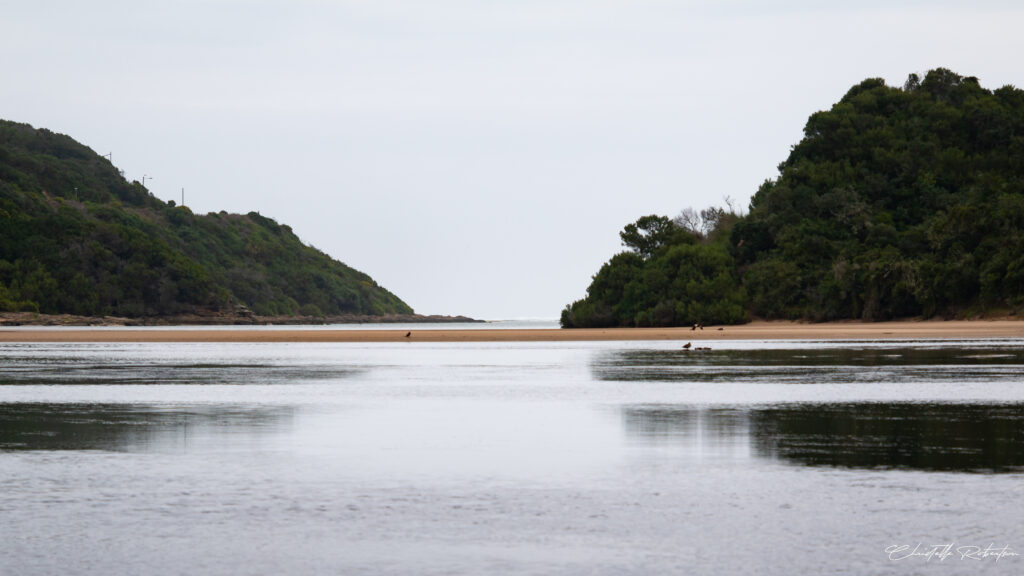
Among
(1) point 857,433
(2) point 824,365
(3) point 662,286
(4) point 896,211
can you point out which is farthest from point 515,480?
(4) point 896,211

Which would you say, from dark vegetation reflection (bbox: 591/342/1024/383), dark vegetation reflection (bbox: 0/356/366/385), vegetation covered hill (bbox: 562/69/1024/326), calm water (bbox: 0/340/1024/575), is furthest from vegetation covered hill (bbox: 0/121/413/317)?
calm water (bbox: 0/340/1024/575)

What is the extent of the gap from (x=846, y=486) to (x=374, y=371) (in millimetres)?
22366

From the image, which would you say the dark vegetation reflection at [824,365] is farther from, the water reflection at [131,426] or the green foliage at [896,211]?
the green foliage at [896,211]

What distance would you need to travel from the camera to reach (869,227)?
275ft

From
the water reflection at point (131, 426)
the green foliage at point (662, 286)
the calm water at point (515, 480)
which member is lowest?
the calm water at point (515, 480)

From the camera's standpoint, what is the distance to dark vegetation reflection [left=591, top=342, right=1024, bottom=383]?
25.9 metres

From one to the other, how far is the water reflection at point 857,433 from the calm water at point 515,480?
7 cm

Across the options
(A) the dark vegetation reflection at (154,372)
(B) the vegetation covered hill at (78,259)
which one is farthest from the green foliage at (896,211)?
(B) the vegetation covered hill at (78,259)

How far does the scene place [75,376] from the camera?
2842cm

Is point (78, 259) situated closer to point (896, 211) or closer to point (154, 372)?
point (896, 211)

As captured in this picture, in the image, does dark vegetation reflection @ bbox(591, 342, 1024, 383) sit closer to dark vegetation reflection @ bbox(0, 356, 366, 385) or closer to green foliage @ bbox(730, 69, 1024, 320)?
dark vegetation reflection @ bbox(0, 356, 366, 385)

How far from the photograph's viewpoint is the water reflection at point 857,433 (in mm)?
11875

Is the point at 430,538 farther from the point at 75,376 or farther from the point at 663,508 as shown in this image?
the point at 75,376

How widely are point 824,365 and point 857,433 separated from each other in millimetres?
17588
